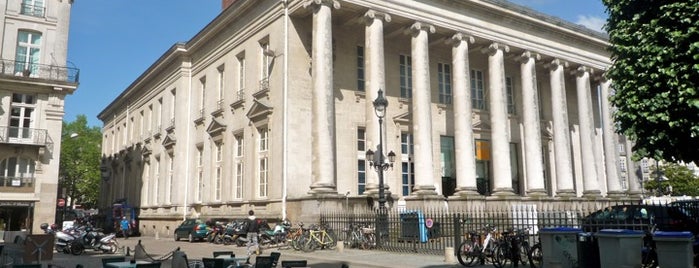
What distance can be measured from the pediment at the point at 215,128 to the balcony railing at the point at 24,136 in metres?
8.31

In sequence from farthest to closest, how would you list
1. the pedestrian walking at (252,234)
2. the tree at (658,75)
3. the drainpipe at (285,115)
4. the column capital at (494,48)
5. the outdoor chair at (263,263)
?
the column capital at (494,48), the drainpipe at (285,115), the pedestrian walking at (252,234), the tree at (658,75), the outdoor chair at (263,263)

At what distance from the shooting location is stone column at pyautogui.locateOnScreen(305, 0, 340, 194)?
74.2 ft

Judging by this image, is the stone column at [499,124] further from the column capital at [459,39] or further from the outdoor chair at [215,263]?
the outdoor chair at [215,263]

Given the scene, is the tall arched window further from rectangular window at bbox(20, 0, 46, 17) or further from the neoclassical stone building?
the neoclassical stone building

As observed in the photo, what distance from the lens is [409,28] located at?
26.8 m

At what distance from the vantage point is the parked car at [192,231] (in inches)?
1053

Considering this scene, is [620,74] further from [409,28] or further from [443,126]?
[443,126]

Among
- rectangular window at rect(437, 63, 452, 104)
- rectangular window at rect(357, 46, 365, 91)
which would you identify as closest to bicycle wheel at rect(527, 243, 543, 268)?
rectangular window at rect(357, 46, 365, 91)

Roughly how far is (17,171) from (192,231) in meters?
8.91

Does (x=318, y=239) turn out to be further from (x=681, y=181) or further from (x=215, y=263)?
(x=681, y=181)

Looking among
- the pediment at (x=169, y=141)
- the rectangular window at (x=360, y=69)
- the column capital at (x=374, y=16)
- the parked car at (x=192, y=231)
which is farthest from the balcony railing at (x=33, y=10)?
the column capital at (x=374, y=16)

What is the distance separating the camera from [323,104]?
75.6 feet

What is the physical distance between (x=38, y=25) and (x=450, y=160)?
2311 centimetres

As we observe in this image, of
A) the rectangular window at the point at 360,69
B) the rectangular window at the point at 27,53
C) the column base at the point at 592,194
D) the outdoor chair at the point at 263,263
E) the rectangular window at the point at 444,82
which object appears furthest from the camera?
the column base at the point at 592,194
